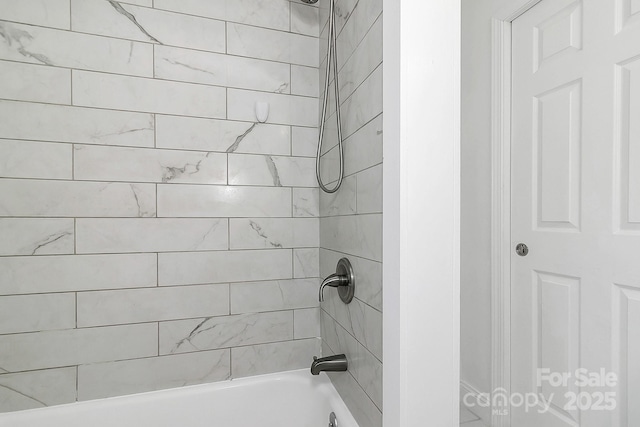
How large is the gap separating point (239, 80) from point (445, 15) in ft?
2.86

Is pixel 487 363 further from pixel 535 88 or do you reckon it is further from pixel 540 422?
pixel 535 88

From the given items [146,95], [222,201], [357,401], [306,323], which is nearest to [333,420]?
[357,401]

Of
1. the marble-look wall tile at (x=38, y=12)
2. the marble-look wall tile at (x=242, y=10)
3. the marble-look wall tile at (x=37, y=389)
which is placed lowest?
the marble-look wall tile at (x=37, y=389)

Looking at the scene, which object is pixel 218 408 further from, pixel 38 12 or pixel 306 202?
pixel 38 12

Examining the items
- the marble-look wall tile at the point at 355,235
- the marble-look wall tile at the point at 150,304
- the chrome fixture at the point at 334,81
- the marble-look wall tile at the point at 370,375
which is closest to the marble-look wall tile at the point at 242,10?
the chrome fixture at the point at 334,81

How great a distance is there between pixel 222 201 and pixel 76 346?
750mm

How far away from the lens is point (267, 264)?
1.42 m

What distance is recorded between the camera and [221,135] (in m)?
1.36

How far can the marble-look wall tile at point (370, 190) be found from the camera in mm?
905

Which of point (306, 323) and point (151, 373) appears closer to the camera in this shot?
point (151, 373)

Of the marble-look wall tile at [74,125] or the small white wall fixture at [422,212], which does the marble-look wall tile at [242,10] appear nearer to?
the marble-look wall tile at [74,125]

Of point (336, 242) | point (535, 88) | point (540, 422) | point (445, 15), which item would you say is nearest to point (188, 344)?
point (336, 242)

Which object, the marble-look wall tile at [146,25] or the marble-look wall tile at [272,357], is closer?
the marble-look wall tile at [146,25]

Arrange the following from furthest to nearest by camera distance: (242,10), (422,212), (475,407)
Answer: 1. (475,407)
2. (242,10)
3. (422,212)
